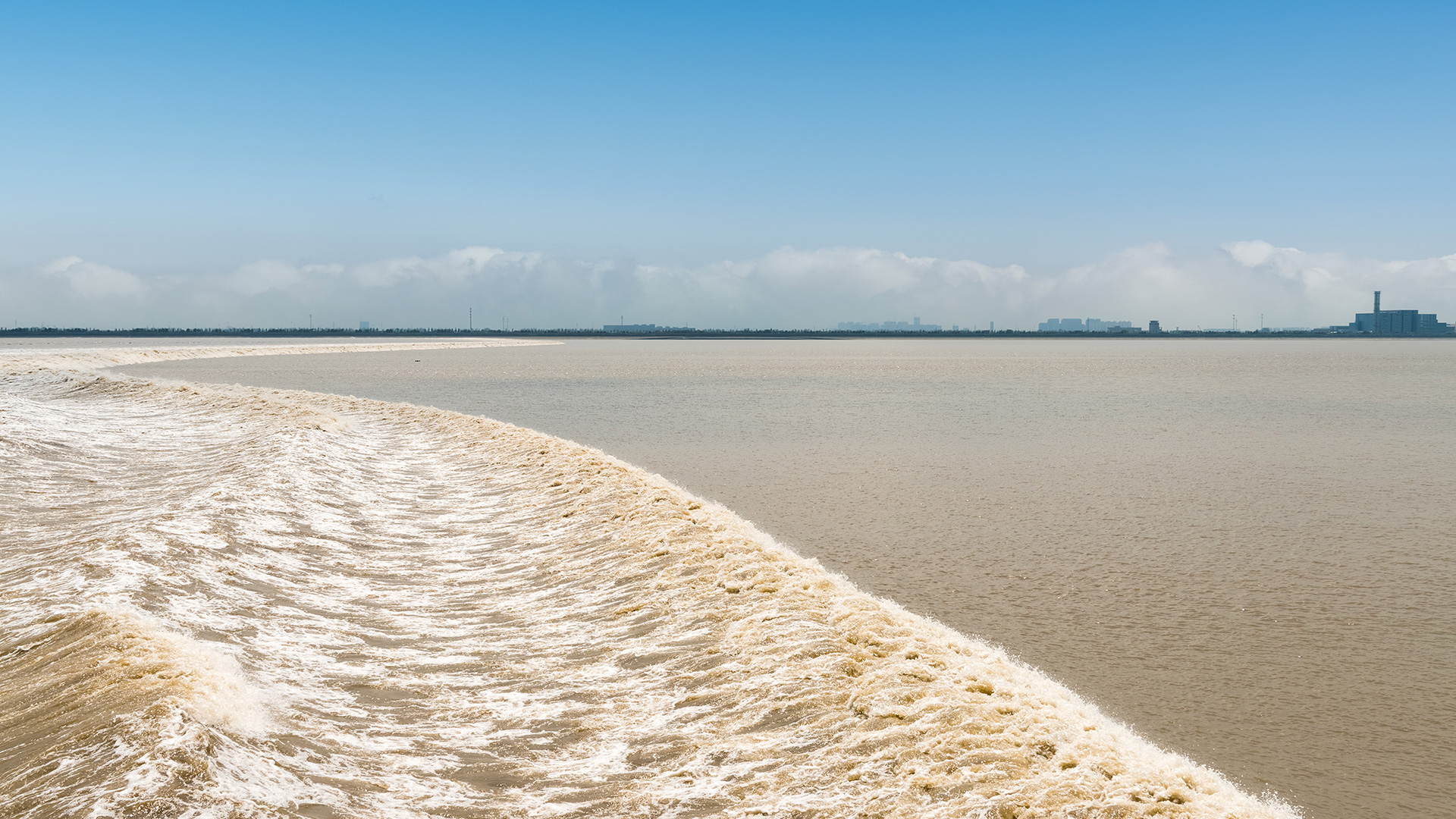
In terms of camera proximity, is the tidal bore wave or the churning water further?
the churning water

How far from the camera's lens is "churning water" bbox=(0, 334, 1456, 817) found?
5676 mm

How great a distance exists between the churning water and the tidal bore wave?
1.1 inches

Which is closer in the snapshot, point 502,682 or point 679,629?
point 502,682

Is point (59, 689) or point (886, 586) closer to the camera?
point (59, 689)

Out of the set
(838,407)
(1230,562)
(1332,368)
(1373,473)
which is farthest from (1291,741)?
(1332,368)

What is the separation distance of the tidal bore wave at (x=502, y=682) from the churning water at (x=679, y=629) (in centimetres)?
3

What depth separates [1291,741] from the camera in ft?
21.8

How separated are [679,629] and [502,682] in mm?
1726

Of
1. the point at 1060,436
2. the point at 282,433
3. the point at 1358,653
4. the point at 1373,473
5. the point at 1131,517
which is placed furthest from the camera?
the point at 1060,436

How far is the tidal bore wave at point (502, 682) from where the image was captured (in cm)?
550

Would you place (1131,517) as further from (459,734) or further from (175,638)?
(175,638)

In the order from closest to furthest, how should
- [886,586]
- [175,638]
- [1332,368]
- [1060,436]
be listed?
[175,638]
[886,586]
[1060,436]
[1332,368]

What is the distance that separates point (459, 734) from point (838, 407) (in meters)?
29.4

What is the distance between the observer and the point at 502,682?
738 centimetres
